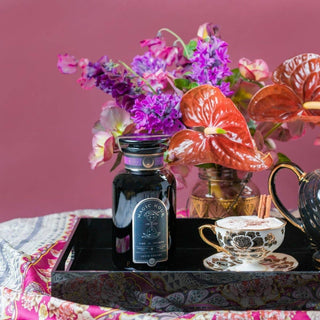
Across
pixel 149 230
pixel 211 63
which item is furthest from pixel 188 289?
pixel 211 63

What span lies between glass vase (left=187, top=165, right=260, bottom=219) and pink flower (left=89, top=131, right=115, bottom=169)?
22 cm

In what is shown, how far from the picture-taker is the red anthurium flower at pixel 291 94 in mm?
1169

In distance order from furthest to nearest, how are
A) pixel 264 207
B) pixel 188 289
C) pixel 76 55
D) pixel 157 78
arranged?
pixel 76 55
pixel 157 78
pixel 264 207
pixel 188 289

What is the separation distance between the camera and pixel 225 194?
123cm

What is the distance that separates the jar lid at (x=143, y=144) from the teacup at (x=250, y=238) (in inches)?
6.8

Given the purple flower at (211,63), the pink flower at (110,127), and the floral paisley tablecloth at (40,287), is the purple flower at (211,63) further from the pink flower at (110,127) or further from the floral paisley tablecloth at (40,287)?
the floral paisley tablecloth at (40,287)

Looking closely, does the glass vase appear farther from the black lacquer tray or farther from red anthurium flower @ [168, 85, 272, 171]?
the black lacquer tray

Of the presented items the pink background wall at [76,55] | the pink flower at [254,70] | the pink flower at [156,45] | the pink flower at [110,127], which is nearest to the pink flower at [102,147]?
the pink flower at [110,127]

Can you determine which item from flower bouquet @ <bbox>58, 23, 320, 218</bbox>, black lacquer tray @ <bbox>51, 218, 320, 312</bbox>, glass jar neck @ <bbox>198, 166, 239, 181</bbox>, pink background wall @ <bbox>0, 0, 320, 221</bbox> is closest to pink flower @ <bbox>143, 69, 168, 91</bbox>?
flower bouquet @ <bbox>58, 23, 320, 218</bbox>

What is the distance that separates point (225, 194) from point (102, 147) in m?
0.28

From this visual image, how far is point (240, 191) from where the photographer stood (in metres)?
1.23

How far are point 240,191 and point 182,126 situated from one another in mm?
207

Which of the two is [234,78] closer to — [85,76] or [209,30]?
[209,30]

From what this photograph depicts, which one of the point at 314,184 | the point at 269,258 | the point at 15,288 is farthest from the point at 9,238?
the point at 314,184
